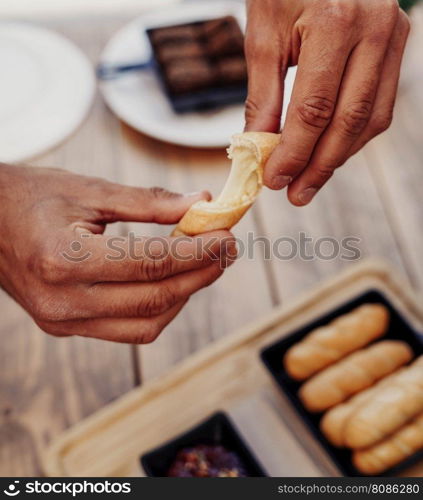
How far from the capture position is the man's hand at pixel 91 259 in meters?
0.73

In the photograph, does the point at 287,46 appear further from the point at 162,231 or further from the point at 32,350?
the point at 32,350

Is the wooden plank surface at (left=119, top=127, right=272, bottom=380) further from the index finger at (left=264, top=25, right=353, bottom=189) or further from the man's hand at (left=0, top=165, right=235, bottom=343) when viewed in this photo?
the index finger at (left=264, top=25, right=353, bottom=189)

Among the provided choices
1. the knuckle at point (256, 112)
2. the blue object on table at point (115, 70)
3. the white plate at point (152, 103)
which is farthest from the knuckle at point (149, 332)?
the blue object on table at point (115, 70)

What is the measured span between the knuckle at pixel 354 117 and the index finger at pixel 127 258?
8.8 inches

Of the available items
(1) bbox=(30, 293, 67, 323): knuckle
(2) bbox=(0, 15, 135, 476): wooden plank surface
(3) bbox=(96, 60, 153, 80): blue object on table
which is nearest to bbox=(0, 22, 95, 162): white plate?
(3) bbox=(96, 60, 153, 80): blue object on table

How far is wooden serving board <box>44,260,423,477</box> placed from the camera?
938 millimetres

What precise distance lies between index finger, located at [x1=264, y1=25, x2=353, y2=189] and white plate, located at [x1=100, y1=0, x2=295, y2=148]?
61cm

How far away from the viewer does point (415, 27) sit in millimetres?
1642

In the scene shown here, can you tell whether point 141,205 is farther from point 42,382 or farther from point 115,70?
point 115,70

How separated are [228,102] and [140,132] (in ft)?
0.76

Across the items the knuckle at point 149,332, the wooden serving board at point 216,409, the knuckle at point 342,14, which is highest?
the knuckle at point 342,14

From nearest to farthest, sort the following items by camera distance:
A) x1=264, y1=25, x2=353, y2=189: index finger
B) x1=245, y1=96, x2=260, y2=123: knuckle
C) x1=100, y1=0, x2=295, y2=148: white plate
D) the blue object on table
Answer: x1=264, y1=25, x2=353, y2=189: index finger, x1=245, y1=96, x2=260, y2=123: knuckle, x1=100, y1=0, x2=295, y2=148: white plate, the blue object on table

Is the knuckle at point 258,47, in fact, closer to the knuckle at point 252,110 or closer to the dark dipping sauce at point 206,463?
the knuckle at point 252,110

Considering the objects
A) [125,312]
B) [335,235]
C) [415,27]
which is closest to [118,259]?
[125,312]
